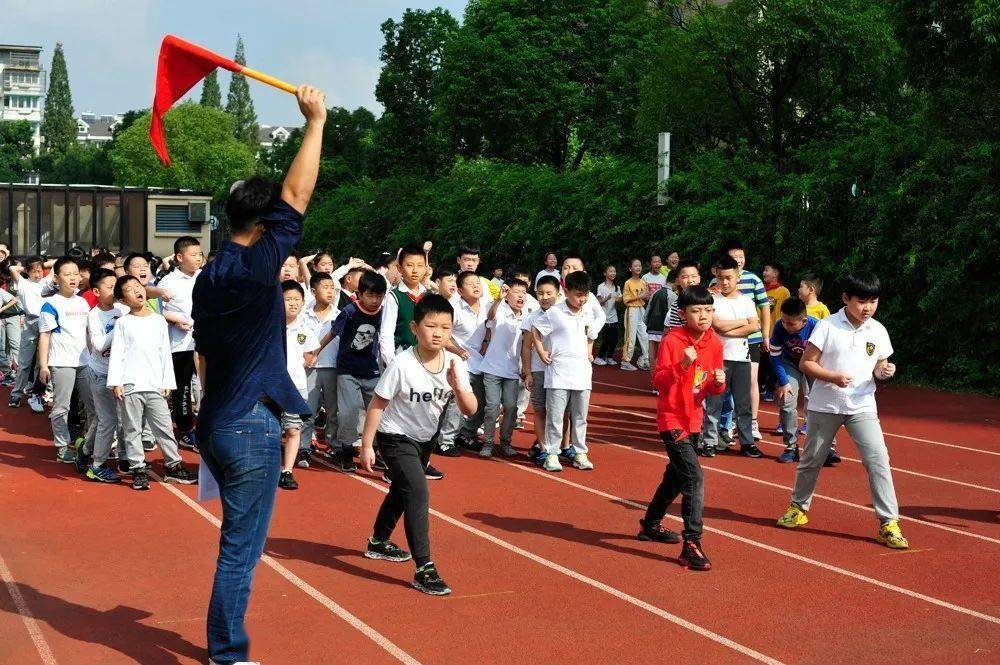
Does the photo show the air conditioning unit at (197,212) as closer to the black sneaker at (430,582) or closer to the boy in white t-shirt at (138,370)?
the boy in white t-shirt at (138,370)

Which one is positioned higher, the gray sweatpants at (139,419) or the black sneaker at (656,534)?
Result: the gray sweatpants at (139,419)

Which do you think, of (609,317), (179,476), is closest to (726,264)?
(179,476)

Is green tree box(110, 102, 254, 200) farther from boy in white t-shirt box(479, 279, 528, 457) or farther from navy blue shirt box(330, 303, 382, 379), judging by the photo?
navy blue shirt box(330, 303, 382, 379)

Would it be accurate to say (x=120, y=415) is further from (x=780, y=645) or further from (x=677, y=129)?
(x=677, y=129)

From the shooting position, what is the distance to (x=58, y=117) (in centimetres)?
13050

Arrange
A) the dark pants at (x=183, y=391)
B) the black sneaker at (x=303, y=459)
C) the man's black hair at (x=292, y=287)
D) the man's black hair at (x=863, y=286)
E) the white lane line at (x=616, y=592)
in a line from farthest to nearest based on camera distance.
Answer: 1. the dark pants at (x=183, y=391)
2. the black sneaker at (x=303, y=459)
3. the man's black hair at (x=292, y=287)
4. the man's black hair at (x=863, y=286)
5. the white lane line at (x=616, y=592)

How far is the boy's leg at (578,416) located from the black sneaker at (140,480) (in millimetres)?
3724

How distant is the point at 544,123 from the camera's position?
131ft

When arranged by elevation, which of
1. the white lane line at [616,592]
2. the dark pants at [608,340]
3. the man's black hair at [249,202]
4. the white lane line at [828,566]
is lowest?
the white lane line at [616,592]

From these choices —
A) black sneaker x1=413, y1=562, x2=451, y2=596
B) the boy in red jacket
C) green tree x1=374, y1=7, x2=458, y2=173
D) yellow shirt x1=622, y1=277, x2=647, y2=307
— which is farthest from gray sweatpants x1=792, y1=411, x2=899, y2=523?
green tree x1=374, y1=7, x2=458, y2=173

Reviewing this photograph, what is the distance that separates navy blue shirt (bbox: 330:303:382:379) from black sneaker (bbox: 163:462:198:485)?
5.19ft

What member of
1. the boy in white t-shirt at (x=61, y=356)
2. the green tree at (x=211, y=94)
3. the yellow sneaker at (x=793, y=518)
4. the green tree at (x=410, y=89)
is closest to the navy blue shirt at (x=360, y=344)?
the boy in white t-shirt at (x=61, y=356)

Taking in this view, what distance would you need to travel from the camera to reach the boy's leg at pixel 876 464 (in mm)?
8336

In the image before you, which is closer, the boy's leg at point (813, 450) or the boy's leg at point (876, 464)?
the boy's leg at point (876, 464)
